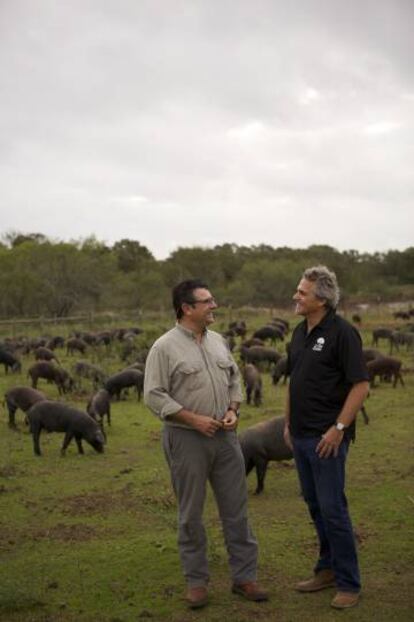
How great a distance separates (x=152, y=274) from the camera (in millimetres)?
55469

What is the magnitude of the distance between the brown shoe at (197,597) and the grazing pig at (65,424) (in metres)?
6.10

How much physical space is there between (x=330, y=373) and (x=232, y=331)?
81.1 feet

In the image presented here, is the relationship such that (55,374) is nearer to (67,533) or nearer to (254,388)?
(254,388)

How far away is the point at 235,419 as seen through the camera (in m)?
5.01

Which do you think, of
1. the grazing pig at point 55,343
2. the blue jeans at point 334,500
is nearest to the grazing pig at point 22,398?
the blue jeans at point 334,500

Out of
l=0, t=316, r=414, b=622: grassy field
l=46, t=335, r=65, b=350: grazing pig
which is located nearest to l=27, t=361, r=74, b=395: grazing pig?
l=0, t=316, r=414, b=622: grassy field

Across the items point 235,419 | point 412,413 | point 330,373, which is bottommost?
point 412,413

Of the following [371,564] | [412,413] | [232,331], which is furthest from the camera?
[232,331]

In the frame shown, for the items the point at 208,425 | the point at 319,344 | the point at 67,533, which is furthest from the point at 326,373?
the point at 67,533

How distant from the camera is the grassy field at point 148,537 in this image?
5086mm

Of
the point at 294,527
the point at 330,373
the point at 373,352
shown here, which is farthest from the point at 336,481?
the point at 373,352

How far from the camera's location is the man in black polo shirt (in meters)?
4.68

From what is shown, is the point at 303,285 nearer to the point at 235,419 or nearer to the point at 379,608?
the point at 235,419

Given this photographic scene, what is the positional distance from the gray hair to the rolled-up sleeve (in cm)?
113
